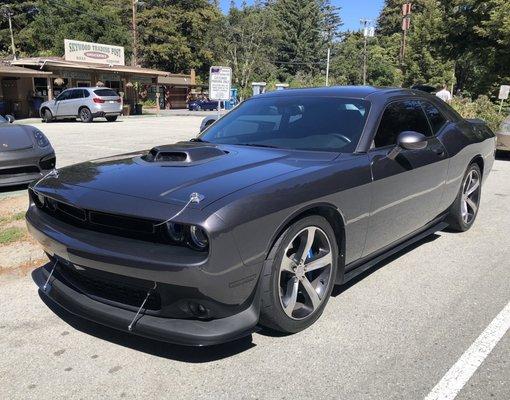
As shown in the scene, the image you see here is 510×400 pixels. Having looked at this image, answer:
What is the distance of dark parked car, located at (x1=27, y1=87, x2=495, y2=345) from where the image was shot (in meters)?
2.73

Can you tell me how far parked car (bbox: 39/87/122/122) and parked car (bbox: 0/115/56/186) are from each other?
17899mm

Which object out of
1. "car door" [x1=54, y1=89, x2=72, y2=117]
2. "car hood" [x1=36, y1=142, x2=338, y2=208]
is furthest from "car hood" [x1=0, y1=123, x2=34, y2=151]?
"car door" [x1=54, y1=89, x2=72, y2=117]

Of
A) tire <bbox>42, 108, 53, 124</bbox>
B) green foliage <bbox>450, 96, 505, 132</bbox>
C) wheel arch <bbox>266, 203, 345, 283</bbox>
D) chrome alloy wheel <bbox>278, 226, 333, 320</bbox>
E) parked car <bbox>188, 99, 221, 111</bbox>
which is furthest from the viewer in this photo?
parked car <bbox>188, 99, 221, 111</bbox>

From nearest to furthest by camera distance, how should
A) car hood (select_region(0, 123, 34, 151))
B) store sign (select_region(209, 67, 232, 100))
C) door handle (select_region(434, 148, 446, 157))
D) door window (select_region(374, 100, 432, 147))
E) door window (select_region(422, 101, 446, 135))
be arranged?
1. door window (select_region(374, 100, 432, 147))
2. door handle (select_region(434, 148, 446, 157))
3. door window (select_region(422, 101, 446, 135))
4. car hood (select_region(0, 123, 34, 151))
5. store sign (select_region(209, 67, 232, 100))

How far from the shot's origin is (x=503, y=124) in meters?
12.5

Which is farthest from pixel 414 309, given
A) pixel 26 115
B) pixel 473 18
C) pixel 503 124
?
pixel 26 115

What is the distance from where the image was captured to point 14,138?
7.41 m

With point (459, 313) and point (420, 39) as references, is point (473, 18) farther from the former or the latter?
point (459, 313)

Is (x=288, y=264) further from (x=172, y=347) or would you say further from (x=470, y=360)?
(x=470, y=360)

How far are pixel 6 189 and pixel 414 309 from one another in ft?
21.0

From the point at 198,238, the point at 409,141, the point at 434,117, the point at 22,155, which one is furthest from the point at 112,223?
the point at 22,155

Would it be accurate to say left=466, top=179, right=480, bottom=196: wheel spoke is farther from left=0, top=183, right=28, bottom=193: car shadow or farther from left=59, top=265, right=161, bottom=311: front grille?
left=0, top=183, right=28, bottom=193: car shadow

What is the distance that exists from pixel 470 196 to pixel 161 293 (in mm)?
4227

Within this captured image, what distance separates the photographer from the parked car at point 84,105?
25016 millimetres
